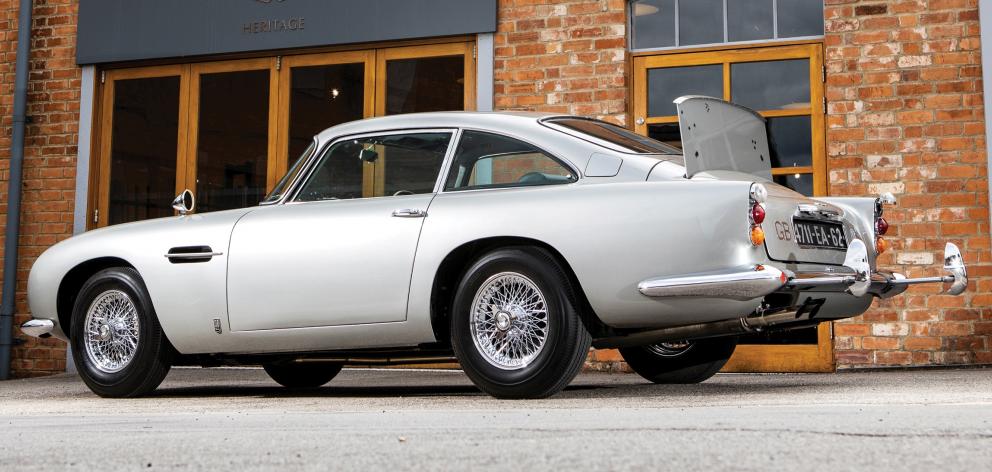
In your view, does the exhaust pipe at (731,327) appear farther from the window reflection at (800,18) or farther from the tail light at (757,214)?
the window reflection at (800,18)

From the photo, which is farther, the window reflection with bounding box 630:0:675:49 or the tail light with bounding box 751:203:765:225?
the window reflection with bounding box 630:0:675:49

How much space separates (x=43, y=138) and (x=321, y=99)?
2832 mm

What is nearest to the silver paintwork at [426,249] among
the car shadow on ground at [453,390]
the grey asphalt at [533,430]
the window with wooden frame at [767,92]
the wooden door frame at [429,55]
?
the grey asphalt at [533,430]

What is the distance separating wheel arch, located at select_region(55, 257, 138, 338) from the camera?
663 cm

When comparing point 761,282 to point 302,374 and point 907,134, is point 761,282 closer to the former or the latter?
point 302,374

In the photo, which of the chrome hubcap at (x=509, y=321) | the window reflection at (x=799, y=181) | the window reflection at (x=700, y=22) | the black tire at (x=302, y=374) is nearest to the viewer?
the chrome hubcap at (x=509, y=321)

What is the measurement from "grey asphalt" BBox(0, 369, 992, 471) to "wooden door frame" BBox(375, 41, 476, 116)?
13.8 ft

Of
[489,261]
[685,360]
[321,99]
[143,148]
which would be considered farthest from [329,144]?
[143,148]

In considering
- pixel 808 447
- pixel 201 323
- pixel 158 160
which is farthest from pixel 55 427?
pixel 158 160

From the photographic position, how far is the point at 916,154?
8.72m

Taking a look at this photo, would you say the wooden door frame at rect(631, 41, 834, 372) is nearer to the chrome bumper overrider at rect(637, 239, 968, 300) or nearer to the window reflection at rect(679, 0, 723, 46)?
the window reflection at rect(679, 0, 723, 46)

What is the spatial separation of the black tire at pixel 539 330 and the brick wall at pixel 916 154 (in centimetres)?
412

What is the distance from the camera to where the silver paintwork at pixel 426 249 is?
500cm

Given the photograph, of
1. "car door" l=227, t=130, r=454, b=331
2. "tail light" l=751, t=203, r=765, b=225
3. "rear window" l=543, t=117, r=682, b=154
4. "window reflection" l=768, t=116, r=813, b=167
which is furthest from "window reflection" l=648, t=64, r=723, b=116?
"tail light" l=751, t=203, r=765, b=225
